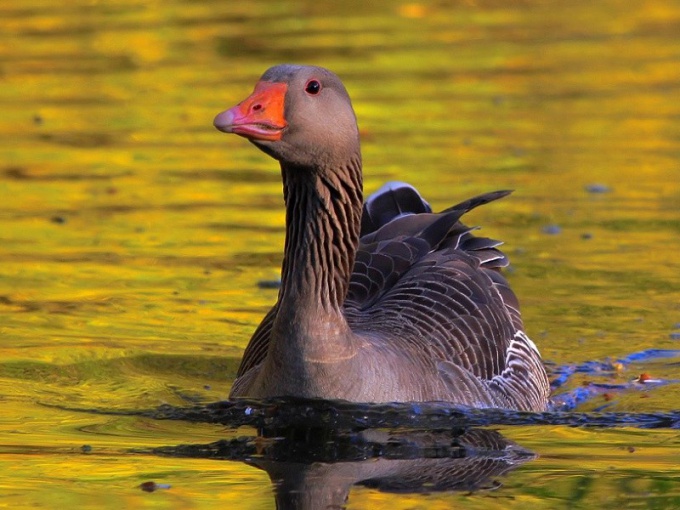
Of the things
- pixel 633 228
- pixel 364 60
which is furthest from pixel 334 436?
pixel 364 60

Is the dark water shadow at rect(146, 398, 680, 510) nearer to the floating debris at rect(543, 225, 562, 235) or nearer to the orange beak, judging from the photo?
the orange beak

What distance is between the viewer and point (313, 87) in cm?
738

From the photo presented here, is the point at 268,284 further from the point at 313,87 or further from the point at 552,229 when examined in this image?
the point at 313,87

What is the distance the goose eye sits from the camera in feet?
24.1

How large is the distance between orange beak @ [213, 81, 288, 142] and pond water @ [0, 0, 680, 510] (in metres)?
1.53

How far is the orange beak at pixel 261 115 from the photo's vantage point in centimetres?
696

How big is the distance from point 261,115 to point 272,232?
18.4 ft

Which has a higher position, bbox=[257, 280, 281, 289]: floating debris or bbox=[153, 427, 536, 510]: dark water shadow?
bbox=[257, 280, 281, 289]: floating debris

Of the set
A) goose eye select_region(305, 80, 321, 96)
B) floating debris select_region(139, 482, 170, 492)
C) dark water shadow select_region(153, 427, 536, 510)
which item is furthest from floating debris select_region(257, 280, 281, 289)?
floating debris select_region(139, 482, 170, 492)

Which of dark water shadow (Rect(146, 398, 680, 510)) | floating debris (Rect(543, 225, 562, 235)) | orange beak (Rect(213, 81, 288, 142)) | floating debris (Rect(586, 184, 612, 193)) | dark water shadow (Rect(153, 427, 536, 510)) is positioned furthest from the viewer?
floating debris (Rect(586, 184, 612, 193))

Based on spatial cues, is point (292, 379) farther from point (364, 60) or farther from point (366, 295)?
point (364, 60)

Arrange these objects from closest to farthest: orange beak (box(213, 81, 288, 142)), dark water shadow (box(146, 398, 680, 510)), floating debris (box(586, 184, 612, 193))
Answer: dark water shadow (box(146, 398, 680, 510))
orange beak (box(213, 81, 288, 142))
floating debris (box(586, 184, 612, 193))

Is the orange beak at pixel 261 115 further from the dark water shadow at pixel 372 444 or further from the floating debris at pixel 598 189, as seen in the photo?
the floating debris at pixel 598 189

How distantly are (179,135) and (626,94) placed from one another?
5.58m
